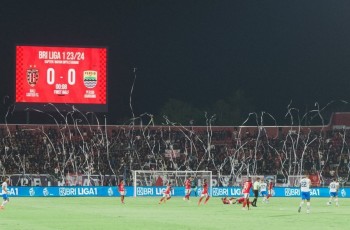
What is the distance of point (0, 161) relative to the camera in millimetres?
80125

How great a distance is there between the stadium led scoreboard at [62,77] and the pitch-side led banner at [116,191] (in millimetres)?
9331

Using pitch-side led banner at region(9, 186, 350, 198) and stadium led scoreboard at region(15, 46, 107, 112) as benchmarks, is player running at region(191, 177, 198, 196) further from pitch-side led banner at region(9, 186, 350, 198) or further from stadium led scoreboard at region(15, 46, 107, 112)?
stadium led scoreboard at region(15, 46, 107, 112)

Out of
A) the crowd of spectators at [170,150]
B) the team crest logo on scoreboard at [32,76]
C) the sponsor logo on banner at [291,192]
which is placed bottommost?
the sponsor logo on banner at [291,192]

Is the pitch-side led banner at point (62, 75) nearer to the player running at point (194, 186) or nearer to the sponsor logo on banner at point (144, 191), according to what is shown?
the sponsor logo on banner at point (144, 191)

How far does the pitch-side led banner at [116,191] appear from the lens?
7088 cm

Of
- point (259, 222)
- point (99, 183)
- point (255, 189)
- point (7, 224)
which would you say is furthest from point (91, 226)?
point (99, 183)

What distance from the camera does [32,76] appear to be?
254ft

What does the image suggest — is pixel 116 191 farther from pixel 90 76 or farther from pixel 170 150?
pixel 170 150

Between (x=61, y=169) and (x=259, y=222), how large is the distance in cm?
5010

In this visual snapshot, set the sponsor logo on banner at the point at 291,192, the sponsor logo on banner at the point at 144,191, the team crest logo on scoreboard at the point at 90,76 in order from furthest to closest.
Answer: the team crest logo on scoreboard at the point at 90,76 → the sponsor logo on banner at the point at 291,192 → the sponsor logo on banner at the point at 144,191

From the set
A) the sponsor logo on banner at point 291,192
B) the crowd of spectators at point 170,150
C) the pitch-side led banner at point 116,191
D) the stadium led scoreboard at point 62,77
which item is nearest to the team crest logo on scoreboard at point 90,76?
the stadium led scoreboard at point 62,77

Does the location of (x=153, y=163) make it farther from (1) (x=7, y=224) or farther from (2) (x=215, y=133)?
(1) (x=7, y=224)

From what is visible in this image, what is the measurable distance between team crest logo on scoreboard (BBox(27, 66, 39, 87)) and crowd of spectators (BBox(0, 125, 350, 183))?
8.34 meters

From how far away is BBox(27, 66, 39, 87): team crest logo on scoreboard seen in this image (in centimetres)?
→ 7706
